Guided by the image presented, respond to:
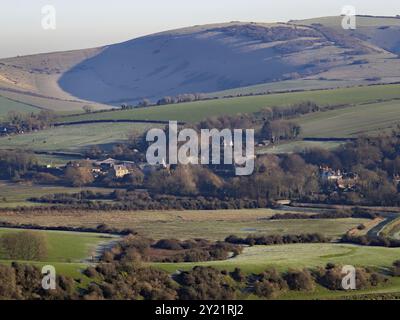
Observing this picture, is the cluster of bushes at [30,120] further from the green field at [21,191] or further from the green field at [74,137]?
the green field at [21,191]

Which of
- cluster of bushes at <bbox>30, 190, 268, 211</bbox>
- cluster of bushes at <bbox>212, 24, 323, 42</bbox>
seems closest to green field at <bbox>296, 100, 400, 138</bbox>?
cluster of bushes at <bbox>30, 190, 268, 211</bbox>

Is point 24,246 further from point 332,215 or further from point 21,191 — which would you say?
point 21,191

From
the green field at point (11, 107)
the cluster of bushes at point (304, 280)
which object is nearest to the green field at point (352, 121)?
the green field at point (11, 107)

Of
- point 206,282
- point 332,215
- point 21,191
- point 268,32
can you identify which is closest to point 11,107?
point 21,191

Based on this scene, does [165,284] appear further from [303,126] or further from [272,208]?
[303,126]

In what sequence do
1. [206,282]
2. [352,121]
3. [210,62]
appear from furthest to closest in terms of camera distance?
1. [210,62]
2. [352,121]
3. [206,282]

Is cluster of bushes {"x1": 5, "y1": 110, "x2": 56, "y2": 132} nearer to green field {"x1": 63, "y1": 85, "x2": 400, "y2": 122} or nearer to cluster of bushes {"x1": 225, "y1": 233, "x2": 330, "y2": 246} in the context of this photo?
green field {"x1": 63, "y1": 85, "x2": 400, "y2": 122}
